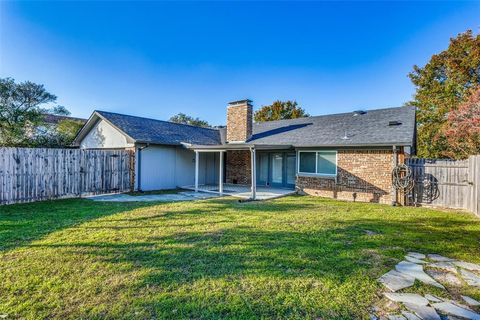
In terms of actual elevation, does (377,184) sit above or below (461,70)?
below

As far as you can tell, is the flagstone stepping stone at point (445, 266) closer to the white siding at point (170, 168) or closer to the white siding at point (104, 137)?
the white siding at point (170, 168)

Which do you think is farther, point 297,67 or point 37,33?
point 297,67

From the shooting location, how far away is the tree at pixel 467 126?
12.7 metres

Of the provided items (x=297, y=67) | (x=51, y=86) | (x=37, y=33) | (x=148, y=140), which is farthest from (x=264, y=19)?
(x=51, y=86)

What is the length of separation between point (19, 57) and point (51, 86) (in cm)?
353

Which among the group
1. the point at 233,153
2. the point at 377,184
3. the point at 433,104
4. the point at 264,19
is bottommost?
the point at 377,184

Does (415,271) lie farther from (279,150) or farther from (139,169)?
(139,169)

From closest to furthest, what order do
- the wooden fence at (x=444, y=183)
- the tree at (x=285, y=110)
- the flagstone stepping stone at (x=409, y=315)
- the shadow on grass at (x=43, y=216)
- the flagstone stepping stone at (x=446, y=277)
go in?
the flagstone stepping stone at (x=409, y=315) < the flagstone stepping stone at (x=446, y=277) < the shadow on grass at (x=43, y=216) < the wooden fence at (x=444, y=183) < the tree at (x=285, y=110)

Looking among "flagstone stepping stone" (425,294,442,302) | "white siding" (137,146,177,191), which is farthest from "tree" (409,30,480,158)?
"flagstone stepping stone" (425,294,442,302)

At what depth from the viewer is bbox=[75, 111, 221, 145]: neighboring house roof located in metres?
12.7

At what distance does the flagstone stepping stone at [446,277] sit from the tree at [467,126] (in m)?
11.7

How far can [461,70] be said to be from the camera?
18656 mm

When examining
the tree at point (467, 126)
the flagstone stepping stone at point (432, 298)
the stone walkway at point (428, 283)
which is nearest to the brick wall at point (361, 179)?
the tree at point (467, 126)

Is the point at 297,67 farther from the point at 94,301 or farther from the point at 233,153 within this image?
the point at 94,301
